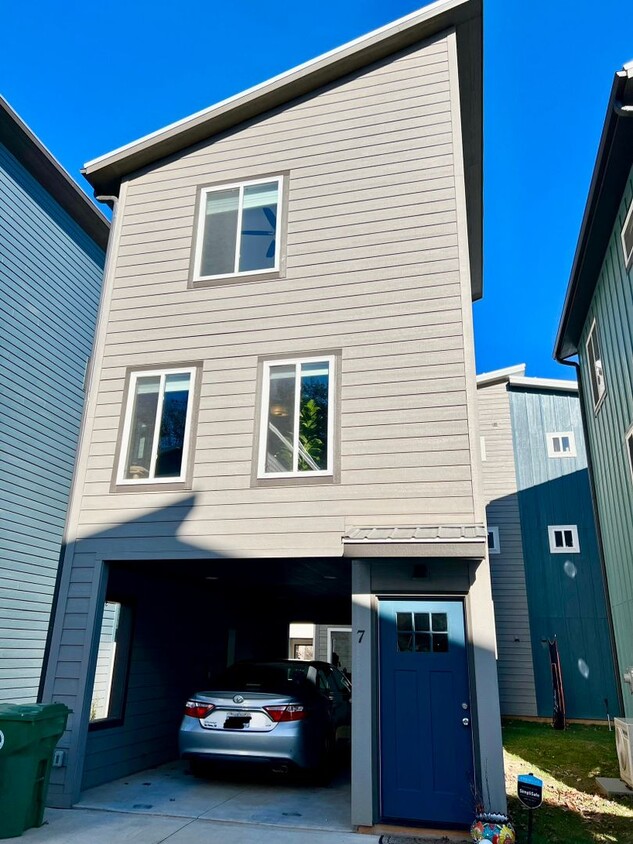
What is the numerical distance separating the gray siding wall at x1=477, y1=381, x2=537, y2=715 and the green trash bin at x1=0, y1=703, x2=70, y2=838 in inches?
468

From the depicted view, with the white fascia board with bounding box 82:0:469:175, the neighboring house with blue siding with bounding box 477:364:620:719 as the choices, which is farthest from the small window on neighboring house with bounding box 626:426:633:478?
the neighboring house with blue siding with bounding box 477:364:620:719

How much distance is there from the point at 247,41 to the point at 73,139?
263 inches

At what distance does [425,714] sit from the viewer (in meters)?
5.80

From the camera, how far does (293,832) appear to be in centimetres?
543

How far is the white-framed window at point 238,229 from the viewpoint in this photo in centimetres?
821

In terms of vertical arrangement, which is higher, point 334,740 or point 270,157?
point 270,157

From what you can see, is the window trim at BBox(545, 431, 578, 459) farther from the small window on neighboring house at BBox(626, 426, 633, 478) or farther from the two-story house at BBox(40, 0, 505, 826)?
the two-story house at BBox(40, 0, 505, 826)

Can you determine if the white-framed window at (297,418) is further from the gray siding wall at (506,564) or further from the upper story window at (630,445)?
the gray siding wall at (506,564)

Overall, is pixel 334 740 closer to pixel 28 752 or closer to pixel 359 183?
pixel 28 752

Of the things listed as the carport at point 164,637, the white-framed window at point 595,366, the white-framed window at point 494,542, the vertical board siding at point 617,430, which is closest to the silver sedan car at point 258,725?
the carport at point 164,637

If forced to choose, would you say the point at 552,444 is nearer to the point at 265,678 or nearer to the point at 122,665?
the point at 265,678

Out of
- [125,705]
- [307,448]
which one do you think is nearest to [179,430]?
[307,448]

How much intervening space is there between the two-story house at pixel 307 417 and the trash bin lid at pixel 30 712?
27.8 inches

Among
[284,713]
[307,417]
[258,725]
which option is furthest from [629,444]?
[258,725]
